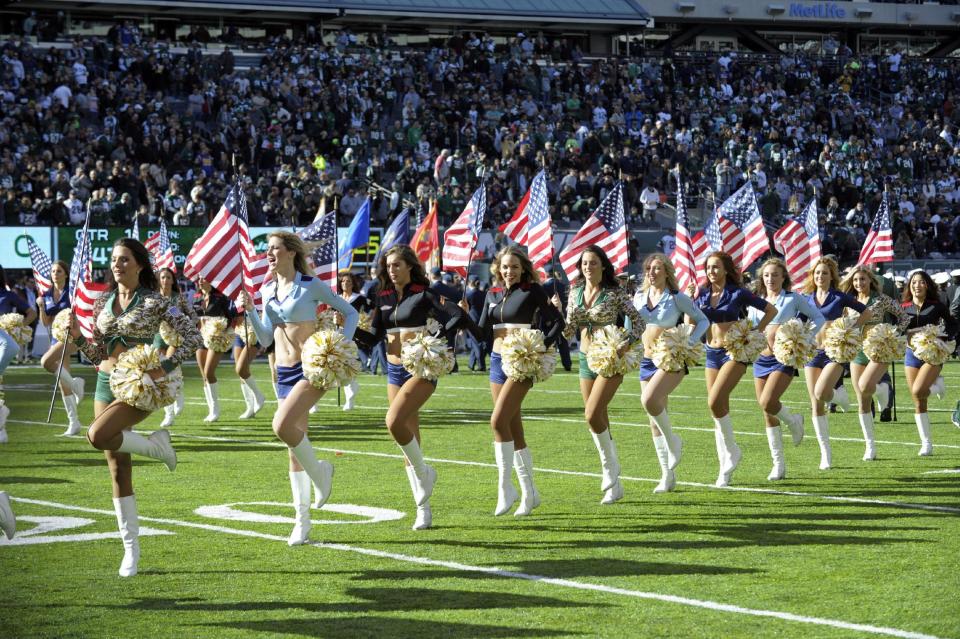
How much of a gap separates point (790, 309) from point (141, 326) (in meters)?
6.00

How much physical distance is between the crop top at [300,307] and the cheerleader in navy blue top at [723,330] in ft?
11.8

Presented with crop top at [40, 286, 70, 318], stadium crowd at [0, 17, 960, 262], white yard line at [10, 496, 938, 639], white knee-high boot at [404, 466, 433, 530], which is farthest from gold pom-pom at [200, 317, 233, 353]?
stadium crowd at [0, 17, 960, 262]

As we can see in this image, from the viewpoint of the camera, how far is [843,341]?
42.5ft

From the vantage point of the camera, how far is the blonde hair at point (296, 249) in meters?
8.99

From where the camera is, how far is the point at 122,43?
36.2 metres

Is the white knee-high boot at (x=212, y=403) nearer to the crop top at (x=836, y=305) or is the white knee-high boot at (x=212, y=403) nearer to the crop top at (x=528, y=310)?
the crop top at (x=836, y=305)

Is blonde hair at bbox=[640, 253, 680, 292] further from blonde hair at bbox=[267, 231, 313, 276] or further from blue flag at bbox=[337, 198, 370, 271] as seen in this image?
blue flag at bbox=[337, 198, 370, 271]

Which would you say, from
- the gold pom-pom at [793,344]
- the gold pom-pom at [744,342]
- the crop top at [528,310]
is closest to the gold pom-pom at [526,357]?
the crop top at [528,310]

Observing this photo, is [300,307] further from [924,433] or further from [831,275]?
[924,433]

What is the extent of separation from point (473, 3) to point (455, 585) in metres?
40.9

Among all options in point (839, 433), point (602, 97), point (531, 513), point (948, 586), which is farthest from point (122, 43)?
point (948, 586)

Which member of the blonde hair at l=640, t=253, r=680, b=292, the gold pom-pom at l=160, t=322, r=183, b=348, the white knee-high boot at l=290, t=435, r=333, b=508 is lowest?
the white knee-high boot at l=290, t=435, r=333, b=508

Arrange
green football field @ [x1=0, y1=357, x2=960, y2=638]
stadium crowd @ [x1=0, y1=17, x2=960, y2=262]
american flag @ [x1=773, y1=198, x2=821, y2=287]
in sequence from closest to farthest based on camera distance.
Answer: green football field @ [x1=0, y1=357, x2=960, y2=638] → american flag @ [x1=773, y1=198, x2=821, y2=287] → stadium crowd @ [x1=0, y1=17, x2=960, y2=262]

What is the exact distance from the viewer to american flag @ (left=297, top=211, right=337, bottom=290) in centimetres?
1739
